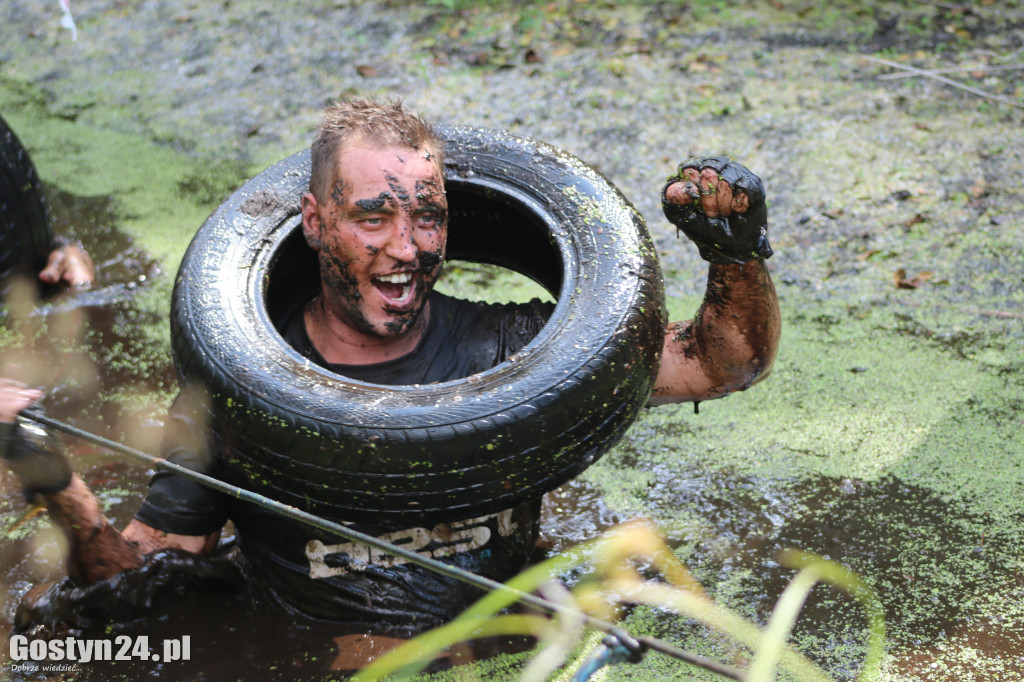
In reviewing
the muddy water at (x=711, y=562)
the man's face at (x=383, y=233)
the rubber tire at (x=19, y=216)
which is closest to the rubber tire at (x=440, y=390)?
the man's face at (x=383, y=233)

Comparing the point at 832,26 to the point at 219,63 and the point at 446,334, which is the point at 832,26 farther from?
the point at 446,334

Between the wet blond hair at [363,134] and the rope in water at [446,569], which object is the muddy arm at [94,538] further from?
the wet blond hair at [363,134]

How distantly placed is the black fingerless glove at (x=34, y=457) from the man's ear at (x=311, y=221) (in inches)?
28.8

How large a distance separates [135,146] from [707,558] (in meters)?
3.81

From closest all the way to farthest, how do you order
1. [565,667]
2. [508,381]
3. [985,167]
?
[508,381] < [565,667] < [985,167]

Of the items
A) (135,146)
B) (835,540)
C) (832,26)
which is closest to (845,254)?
(835,540)

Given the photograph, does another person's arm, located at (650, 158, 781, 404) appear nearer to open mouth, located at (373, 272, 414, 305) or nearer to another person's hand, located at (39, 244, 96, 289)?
open mouth, located at (373, 272, 414, 305)

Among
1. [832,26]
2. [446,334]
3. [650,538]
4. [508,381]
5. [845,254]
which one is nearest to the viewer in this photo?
[508,381]

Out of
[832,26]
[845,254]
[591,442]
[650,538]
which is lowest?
[650,538]

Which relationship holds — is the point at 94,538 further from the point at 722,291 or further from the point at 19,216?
the point at 19,216

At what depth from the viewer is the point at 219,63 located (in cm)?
583

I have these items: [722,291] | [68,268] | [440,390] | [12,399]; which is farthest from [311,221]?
[68,268]

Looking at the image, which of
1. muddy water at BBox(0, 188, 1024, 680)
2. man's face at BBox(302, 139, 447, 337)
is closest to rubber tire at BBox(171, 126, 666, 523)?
man's face at BBox(302, 139, 447, 337)

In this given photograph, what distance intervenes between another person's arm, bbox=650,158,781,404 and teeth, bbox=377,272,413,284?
607mm
